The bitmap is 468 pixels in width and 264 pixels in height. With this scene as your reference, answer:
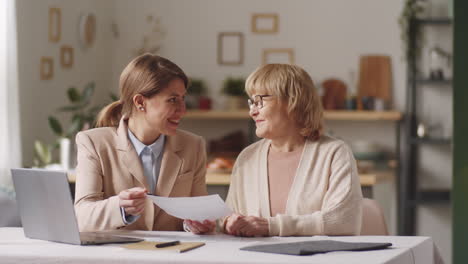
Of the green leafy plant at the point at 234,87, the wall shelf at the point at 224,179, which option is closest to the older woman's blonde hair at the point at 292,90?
the wall shelf at the point at 224,179

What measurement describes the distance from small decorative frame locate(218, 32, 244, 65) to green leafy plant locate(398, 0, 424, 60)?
1.43 meters

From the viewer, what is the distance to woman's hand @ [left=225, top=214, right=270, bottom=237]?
7.66 ft

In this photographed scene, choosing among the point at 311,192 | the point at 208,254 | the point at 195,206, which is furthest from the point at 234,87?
the point at 208,254

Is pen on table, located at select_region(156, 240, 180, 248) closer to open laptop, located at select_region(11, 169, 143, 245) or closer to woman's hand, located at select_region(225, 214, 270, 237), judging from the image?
open laptop, located at select_region(11, 169, 143, 245)

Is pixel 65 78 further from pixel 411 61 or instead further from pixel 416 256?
pixel 416 256

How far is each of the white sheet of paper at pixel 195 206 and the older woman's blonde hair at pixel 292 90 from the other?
505 millimetres

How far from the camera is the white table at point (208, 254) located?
1.95 metres

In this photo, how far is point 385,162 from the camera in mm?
6555

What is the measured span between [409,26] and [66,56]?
112 inches

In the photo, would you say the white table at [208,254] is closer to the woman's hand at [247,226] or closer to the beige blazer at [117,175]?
the woman's hand at [247,226]

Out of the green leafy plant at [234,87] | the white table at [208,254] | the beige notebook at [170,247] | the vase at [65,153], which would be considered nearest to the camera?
the white table at [208,254]

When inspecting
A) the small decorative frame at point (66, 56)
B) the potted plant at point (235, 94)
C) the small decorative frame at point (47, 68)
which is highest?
the small decorative frame at point (66, 56)

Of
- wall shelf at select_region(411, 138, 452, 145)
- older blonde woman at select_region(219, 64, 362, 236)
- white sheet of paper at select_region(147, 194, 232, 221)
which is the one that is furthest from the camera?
wall shelf at select_region(411, 138, 452, 145)

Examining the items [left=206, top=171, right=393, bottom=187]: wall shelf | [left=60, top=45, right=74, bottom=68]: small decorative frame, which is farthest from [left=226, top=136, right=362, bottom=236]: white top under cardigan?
[left=60, top=45, right=74, bottom=68]: small decorative frame
